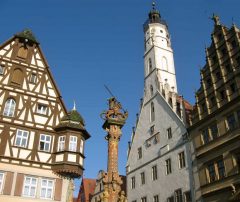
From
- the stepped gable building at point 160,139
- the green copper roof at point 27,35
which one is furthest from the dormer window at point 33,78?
the stepped gable building at point 160,139

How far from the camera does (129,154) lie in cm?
3684

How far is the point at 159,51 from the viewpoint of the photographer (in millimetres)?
40531

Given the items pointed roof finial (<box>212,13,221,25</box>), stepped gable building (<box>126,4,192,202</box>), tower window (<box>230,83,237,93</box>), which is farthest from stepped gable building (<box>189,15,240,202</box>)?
stepped gable building (<box>126,4,192,202</box>)

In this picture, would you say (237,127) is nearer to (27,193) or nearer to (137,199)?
(137,199)

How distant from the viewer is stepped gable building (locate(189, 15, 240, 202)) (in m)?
23.0

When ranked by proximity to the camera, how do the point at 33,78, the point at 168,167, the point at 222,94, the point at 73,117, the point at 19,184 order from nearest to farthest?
the point at 19,184, the point at 222,94, the point at 73,117, the point at 33,78, the point at 168,167

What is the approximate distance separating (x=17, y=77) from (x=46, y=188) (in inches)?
416

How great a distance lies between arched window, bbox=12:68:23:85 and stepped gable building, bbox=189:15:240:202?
16.5 meters

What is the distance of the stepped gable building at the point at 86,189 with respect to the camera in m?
52.9

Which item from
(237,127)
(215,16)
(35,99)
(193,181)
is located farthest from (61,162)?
(215,16)

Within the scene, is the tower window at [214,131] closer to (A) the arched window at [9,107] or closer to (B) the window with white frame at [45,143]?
(B) the window with white frame at [45,143]

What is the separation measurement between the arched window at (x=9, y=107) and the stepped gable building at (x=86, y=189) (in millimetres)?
29902

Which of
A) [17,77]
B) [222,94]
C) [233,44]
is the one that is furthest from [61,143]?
[233,44]

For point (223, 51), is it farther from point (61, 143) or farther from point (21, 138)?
point (21, 138)
